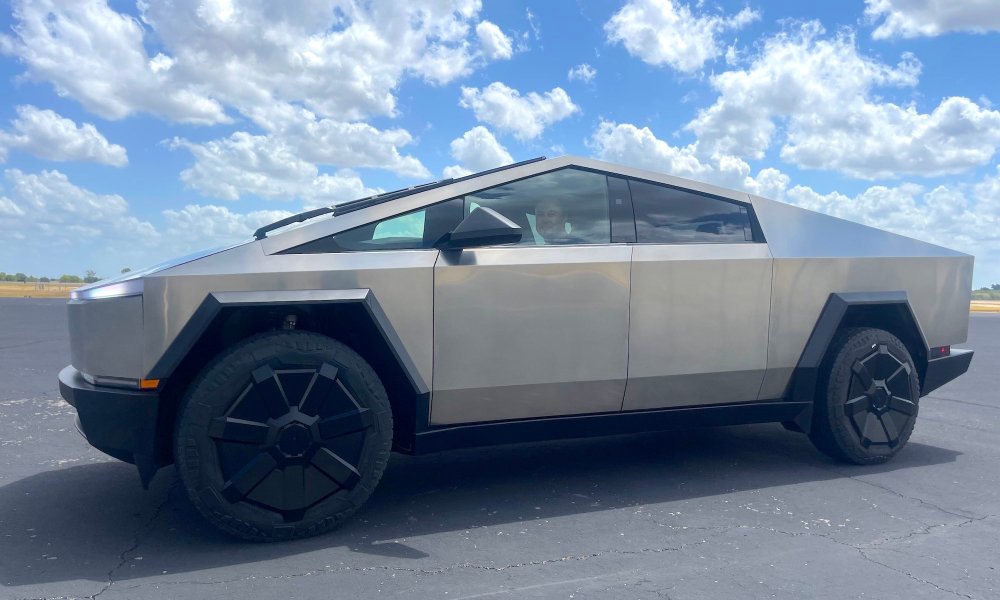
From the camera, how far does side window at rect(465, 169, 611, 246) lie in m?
3.76

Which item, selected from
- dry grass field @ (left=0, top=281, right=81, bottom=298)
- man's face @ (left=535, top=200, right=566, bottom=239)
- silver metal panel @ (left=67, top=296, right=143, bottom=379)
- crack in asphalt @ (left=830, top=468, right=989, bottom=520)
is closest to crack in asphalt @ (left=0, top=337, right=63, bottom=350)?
silver metal panel @ (left=67, top=296, right=143, bottom=379)

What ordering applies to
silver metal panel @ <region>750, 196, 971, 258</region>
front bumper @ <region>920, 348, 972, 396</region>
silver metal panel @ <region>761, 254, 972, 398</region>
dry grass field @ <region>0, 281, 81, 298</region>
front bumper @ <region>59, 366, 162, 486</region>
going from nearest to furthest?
front bumper @ <region>59, 366, 162, 486</region>
silver metal panel @ <region>761, 254, 972, 398</region>
silver metal panel @ <region>750, 196, 971, 258</region>
front bumper @ <region>920, 348, 972, 396</region>
dry grass field @ <region>0, 281, 81, 298</region>

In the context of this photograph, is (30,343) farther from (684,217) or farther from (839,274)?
(839,274)

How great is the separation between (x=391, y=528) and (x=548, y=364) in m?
1.07

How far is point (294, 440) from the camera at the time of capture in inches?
124

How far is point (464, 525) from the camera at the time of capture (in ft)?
11.3

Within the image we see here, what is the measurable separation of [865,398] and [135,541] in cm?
400

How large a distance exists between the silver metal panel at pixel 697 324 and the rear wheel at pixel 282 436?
4.67 feet

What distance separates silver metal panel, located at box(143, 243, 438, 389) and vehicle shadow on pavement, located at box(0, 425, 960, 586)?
0.77 meters

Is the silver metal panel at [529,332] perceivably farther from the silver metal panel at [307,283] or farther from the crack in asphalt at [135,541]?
the crack in asphalt at [135,541]

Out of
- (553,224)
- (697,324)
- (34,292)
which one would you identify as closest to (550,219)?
(553,224)

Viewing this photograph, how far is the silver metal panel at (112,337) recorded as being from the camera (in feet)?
10.0

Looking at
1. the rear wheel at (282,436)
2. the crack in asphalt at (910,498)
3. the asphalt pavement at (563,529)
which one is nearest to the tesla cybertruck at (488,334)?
the rear wheel at (282,436)

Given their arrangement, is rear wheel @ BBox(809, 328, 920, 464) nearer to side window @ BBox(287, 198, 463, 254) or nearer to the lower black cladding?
the lower black cladding
